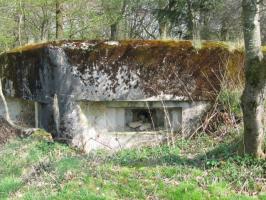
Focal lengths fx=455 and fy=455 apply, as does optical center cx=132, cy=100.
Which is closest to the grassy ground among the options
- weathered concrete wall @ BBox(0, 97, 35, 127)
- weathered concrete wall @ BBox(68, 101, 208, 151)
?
weathered concrete wall @ BBox(68, 101, 208, 151)

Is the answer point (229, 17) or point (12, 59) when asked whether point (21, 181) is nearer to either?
point (12, 59)

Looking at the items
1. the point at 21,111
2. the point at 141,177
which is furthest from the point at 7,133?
the point at 141,177

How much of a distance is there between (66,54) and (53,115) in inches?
47.3

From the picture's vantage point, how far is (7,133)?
8812 mm

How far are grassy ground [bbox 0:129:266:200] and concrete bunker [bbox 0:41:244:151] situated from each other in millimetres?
1855

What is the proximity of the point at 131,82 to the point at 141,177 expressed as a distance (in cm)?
310

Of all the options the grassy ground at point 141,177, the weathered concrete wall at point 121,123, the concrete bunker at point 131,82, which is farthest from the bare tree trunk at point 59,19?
the grassy ground at point 141,177

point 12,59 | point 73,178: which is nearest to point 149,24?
point 12,59

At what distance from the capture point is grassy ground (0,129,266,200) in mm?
5133

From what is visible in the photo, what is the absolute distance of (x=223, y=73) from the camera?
8.39m

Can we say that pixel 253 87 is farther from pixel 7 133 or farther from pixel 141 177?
pixel 7 133

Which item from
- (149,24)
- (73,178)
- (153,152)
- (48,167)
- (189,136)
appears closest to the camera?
(73,178)

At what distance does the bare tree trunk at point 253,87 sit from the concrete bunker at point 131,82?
271 cm

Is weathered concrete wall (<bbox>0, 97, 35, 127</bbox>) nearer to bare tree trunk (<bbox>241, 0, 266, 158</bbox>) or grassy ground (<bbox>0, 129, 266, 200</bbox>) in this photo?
grassy ground (<bbox>0, 129, 266, 200</bbox>)
